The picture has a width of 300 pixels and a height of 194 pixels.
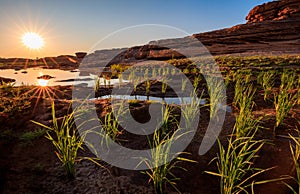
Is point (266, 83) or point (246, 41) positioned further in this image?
point (246, 41)

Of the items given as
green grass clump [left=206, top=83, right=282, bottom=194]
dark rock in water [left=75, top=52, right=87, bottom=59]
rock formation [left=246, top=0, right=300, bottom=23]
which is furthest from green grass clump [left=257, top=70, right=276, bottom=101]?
dark rock in water [left=75, top=52, right=87, bottom=59]

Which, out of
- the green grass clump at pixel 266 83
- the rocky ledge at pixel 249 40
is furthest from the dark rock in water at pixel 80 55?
the green grass clump at pixel 266 83

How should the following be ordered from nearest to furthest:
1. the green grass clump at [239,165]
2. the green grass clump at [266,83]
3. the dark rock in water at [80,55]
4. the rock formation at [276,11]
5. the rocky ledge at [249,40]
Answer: the green grass clump at [239,165]
the green grass clump at [266,83]
the rocky ledge at [249,40]
the rock formation at [276,11]
the dark rock in water at [80,55]

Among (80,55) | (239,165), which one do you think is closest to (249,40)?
(239,165)

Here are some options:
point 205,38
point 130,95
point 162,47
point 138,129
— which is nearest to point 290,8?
point 205,38

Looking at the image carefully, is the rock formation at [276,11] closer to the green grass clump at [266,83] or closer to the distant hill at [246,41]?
the distant hill at [246,41]

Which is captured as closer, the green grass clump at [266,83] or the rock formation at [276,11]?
the green grass clump at [266,83]

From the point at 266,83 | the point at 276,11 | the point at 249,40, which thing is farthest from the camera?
the point at 276,11

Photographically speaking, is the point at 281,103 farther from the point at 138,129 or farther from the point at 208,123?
the point at 138,129

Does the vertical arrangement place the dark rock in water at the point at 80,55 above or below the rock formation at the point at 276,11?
below

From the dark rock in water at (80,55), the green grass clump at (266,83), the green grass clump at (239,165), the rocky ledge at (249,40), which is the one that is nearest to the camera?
the green grass clump at (239,165)

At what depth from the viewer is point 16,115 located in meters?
4.95

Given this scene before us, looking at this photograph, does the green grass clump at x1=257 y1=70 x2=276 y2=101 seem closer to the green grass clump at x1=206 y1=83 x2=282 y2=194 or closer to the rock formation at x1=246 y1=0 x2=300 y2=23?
the green grass clump at x1=206 y1=83 x2=282 y2=194

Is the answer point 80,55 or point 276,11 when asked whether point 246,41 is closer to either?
point 276,11
